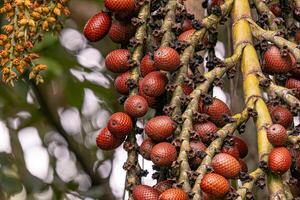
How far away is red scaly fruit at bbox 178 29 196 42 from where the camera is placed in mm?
1881

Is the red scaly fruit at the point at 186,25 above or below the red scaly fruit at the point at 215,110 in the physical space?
above

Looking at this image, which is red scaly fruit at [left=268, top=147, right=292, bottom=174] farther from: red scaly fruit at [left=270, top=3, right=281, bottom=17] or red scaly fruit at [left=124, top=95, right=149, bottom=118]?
red scaly fruit at [left=270, top=3, right=281, bottom=17]

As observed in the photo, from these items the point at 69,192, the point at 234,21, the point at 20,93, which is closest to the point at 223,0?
the point at 234,21

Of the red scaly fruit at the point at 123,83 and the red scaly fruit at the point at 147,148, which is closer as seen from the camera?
the red scaly fruit at the point at 147,148

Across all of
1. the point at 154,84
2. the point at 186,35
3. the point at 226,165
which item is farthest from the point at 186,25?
the point at 226,165

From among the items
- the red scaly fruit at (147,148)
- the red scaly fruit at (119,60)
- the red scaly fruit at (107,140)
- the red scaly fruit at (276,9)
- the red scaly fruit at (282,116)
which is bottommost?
the red scaly fruit at (107,140)

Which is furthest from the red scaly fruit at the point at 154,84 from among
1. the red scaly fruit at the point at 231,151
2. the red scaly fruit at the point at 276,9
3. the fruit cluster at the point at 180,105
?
the red scaly fruit at the point at 276,9

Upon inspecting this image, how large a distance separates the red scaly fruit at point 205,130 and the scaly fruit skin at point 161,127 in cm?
6

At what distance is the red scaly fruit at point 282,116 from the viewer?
Answer: 1.70m

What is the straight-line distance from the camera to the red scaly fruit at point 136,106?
1.74m

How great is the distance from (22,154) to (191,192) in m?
2.49

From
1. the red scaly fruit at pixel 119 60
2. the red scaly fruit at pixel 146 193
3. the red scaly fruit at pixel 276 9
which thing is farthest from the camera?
the red scaly fruit at pixel 276 9

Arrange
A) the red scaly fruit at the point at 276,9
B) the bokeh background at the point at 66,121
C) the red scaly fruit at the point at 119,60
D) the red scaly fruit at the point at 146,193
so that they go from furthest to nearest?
the bokeh background at the point at 66,121 < the red scaly fruit at the point at 276,9 < the red scaly fruit at the point at 119,60 < the red scaly fruit at the point at 146,193

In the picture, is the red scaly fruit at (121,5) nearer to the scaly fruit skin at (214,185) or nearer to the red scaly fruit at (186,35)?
the red scaly fruit at (186,35)
